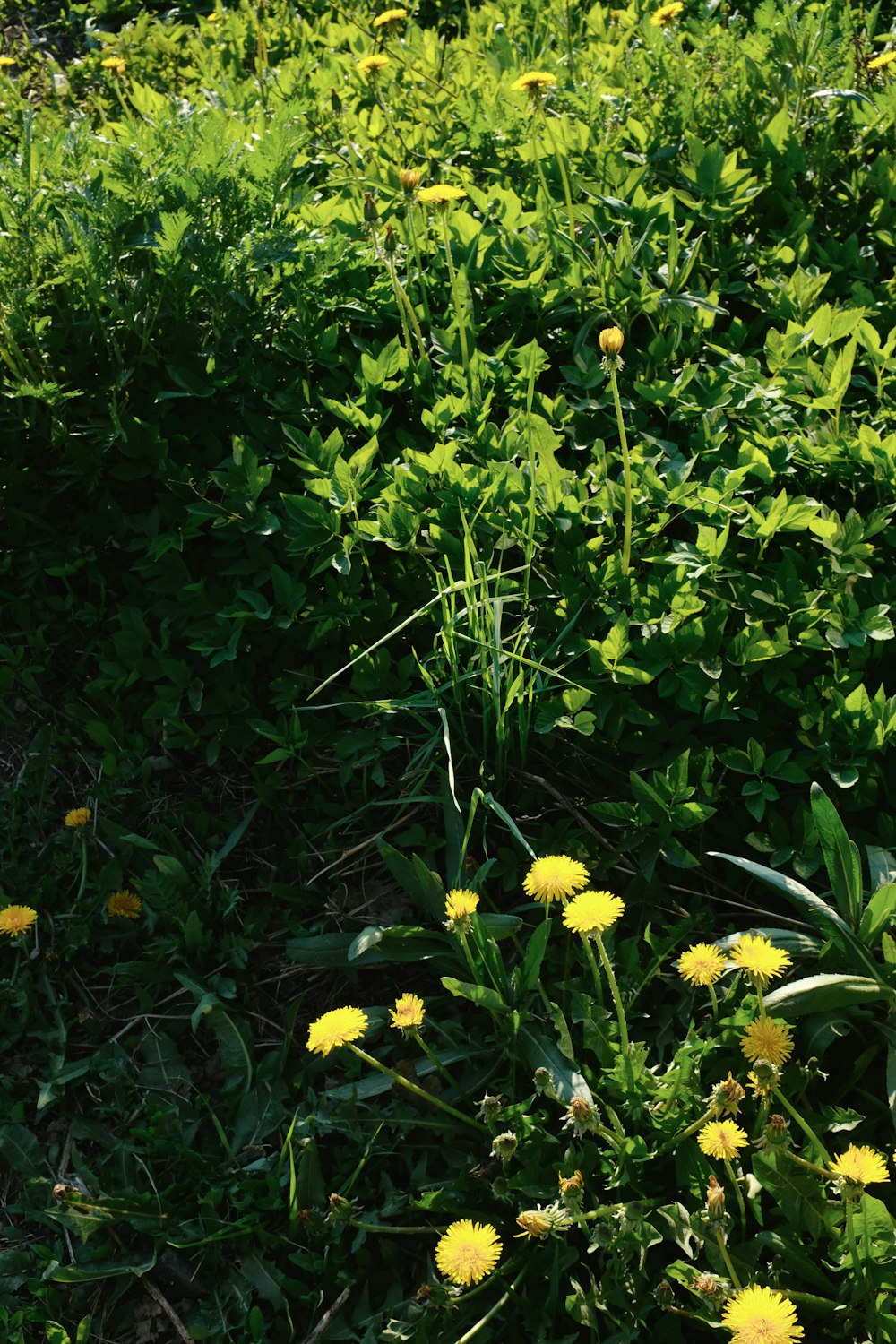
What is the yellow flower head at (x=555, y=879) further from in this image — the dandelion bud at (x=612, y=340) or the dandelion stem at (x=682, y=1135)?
the dandelion bud at (x=612, y=340)

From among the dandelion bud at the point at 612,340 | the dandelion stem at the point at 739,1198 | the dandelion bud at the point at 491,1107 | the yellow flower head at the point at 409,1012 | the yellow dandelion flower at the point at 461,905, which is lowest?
the dandelion stem at the point at 739,1198

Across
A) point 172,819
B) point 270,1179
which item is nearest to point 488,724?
point 172,819

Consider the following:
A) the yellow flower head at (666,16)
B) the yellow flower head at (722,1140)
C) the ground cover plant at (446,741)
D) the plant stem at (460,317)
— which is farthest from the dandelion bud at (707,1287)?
the yellow flower head at (666,16)

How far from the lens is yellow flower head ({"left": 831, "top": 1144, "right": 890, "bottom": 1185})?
4.91 feet

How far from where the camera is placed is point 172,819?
7.69 feet

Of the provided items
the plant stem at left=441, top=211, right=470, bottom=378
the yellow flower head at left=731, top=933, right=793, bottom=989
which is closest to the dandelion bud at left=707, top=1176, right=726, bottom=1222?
the yellow flower head at left=731, top=933, right=793, bottom=989

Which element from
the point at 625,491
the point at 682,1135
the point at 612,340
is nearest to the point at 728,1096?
the point at 682,1135

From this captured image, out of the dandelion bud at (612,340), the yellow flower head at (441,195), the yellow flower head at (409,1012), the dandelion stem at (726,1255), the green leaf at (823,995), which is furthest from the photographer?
the yellow flower head at (441,195)

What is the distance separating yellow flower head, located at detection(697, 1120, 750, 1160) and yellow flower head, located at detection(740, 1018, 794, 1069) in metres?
0.11

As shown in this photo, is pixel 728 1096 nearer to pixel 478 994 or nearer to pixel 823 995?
pixel 823 995

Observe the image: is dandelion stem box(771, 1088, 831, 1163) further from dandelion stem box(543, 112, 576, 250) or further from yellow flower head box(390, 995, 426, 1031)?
dandelion stem box(543, 112, 576, 250)

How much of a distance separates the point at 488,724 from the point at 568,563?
35 cm

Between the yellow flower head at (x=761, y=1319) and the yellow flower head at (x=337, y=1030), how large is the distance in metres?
0.60

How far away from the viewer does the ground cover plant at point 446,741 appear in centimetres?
177
